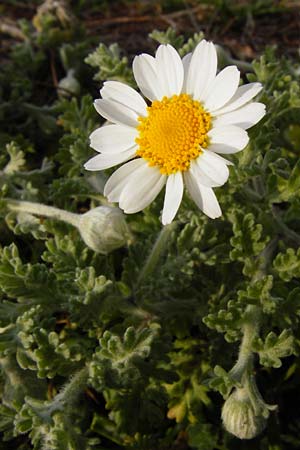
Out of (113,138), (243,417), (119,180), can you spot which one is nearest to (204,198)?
(119,180)

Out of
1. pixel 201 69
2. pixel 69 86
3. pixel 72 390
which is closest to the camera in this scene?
pixel 201 69

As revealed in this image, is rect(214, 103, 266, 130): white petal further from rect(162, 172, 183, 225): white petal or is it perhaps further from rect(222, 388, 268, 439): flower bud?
rect(222, 388, 268, 439): flower bud

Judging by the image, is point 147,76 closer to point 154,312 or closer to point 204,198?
point 204,198

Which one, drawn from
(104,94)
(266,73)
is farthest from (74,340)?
(266,73)

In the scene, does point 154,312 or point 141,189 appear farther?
point 154,312

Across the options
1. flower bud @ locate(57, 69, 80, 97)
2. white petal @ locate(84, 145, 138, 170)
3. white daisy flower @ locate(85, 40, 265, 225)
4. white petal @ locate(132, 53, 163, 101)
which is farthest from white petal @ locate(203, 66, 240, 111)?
flower bud @ locate(57, 69, 80, 97)

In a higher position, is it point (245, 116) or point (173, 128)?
point (245, 116)

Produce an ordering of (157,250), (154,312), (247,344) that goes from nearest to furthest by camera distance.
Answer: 1. (247,344)
2. (157,250)
3. (154,312)
